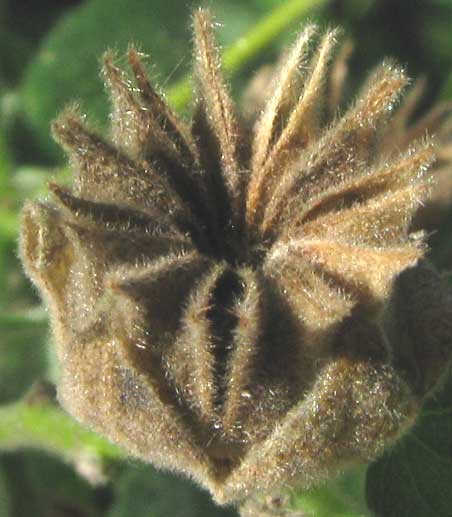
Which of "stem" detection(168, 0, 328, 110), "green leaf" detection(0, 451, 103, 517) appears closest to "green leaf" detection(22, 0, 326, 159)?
"stem" detection(168, 0, 328, 110)

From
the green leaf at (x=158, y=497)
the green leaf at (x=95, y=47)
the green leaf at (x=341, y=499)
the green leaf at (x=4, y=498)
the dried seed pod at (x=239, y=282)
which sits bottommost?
the green leaf at (x=4, y=498)

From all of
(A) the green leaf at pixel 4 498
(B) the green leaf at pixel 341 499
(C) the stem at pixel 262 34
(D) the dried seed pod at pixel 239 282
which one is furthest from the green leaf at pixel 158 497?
(C) the stem at pixel 262 34

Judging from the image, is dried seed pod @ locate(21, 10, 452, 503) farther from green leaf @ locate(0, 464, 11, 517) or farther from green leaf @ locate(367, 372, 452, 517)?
green leaf @ locate(0, 464, 11, 517)

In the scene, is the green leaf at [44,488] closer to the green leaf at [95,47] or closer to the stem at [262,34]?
the green leaf at [95,47]

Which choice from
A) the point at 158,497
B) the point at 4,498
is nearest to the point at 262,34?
the point at 158,497

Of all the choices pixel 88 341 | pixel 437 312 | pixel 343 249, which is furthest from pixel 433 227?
pixel 88 341
